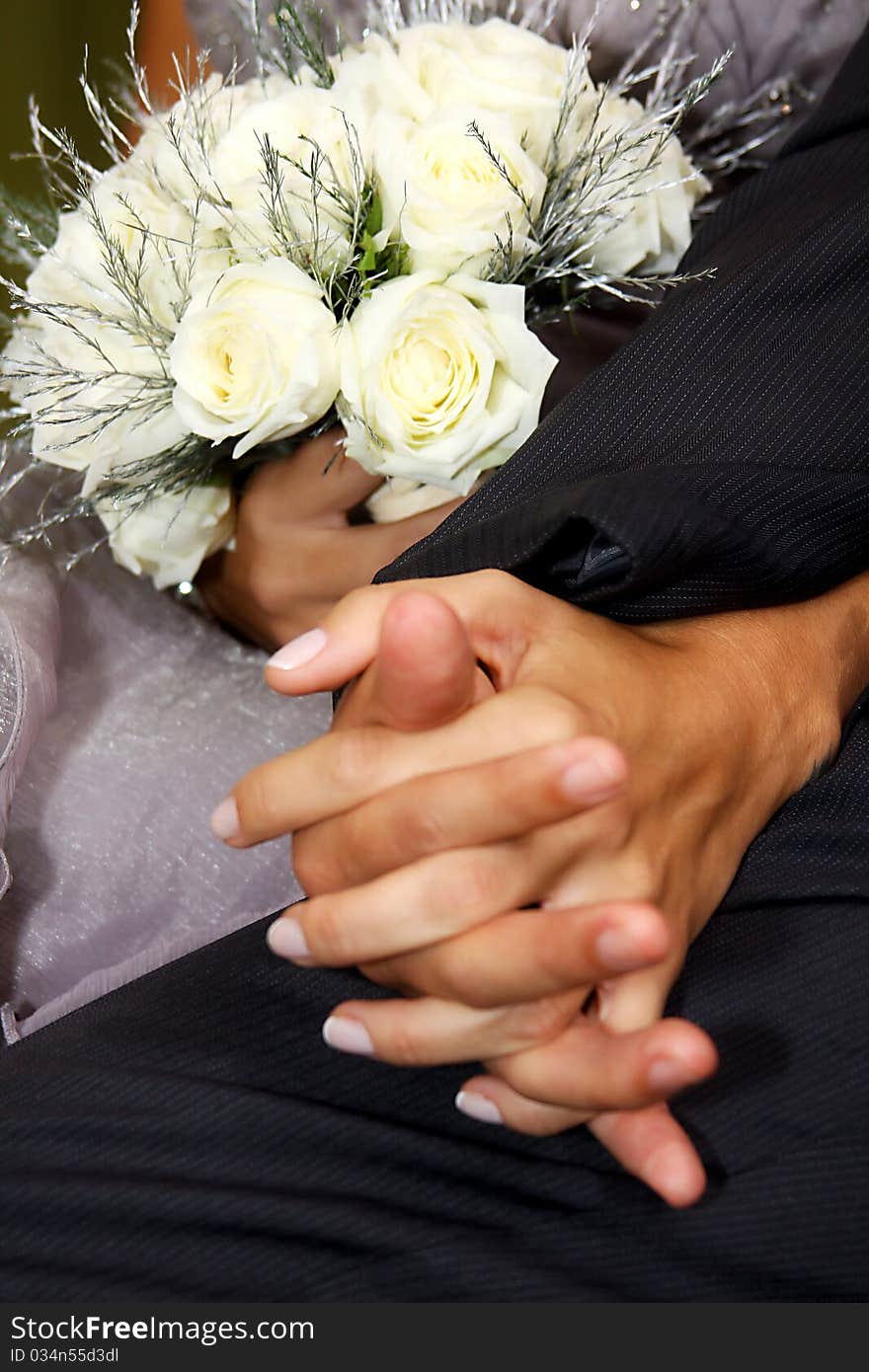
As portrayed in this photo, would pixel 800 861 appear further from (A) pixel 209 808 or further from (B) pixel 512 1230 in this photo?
(A) pixel 209 808

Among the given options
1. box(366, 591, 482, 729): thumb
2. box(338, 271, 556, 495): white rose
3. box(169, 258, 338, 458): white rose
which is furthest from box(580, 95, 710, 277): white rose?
box(366, 591, 482, 729): thumb

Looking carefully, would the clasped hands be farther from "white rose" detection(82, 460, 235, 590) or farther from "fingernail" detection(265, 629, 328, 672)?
"white rose" detection(82, 460, 235, 590)

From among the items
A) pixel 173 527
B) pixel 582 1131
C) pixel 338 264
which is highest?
pixel 338 264

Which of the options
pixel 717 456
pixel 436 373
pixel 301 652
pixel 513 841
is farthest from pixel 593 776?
pixel 436 373

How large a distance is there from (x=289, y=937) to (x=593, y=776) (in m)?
0.18

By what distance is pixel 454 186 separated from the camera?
2.56 feet

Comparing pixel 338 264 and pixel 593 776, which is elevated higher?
pixel 338 264

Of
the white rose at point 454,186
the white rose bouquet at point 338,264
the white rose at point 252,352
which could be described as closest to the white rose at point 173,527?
the white rose bouquet at point 338,264

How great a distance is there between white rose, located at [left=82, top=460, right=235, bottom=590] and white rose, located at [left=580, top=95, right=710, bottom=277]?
0.33 meters

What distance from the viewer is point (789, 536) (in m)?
0.67

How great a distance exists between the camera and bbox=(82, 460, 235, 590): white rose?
2.96 feet

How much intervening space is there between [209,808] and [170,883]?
0.06m

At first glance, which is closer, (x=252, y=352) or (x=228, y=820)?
(x=228, y=820)

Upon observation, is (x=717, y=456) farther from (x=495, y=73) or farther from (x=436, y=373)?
(x=495, y=73)
